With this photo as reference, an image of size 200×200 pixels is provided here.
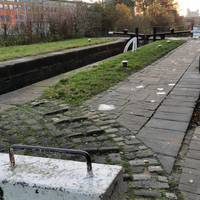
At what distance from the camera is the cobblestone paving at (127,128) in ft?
7.43

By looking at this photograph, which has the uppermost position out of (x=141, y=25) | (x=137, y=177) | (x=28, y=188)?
(x=141, y=25)

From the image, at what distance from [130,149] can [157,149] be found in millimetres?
249

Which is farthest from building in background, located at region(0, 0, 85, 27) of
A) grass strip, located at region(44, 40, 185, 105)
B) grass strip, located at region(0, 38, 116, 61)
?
grass strip, located at region(44, 40, 185, 105)

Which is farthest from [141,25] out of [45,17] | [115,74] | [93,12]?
[115,74]

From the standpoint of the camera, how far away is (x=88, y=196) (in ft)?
3.58

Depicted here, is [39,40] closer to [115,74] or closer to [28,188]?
[115,74]

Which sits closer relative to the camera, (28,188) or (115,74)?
(28,188)

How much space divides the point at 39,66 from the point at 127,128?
12.0 ft

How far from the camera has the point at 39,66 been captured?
A: 6.28 meters

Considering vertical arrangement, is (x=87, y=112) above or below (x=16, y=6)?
below

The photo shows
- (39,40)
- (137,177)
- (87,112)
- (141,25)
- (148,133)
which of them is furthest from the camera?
(141,25)

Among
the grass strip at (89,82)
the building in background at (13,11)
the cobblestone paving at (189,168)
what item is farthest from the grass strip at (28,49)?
the cobblestone paving at (189,168)

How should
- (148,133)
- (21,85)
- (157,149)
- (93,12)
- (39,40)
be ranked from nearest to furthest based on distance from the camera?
(157,149) < (148,133) < (21,85) < (39,40) < (93,12)

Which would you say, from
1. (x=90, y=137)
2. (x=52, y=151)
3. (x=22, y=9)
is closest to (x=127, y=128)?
(x=90, y=137)
